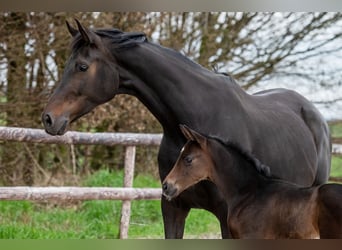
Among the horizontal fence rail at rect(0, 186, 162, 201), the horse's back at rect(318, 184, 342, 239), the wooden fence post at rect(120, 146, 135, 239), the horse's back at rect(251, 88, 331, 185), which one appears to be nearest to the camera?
the horse's back at rect(318, 184, 342, 239)

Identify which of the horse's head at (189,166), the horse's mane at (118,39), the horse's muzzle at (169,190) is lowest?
the horse's muzzle at (169,190)

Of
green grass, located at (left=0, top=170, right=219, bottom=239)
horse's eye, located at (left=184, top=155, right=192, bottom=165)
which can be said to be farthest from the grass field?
horse's eye, located at (left=184, top=155, right=192, bottom=165)

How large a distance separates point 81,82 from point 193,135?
412 millimetres

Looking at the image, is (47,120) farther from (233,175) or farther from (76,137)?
(76,137)

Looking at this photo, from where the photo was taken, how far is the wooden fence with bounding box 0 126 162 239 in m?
3.62

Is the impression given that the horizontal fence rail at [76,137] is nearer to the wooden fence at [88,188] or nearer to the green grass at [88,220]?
the wooden fence at [88,188]

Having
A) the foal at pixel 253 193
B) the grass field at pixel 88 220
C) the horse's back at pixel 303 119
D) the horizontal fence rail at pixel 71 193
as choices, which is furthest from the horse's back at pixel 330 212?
the horizontal fence rail at pixel 71 193

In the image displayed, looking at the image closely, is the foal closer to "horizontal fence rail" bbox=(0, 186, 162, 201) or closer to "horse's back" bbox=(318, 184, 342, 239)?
"horse's back" bbox=(318, 184, 342, 239)

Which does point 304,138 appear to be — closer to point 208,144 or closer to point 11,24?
point 208,144

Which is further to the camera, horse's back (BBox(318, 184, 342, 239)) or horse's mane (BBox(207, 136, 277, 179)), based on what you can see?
horse's mane (BBox(207, 136, 277, 179))

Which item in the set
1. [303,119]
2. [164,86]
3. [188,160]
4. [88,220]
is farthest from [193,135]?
[88,220]

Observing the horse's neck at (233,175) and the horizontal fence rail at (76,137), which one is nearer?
the horse's neck at (233,175)

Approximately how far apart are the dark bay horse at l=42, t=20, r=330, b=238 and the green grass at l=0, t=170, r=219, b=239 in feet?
5.61

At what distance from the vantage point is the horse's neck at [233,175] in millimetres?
2172
